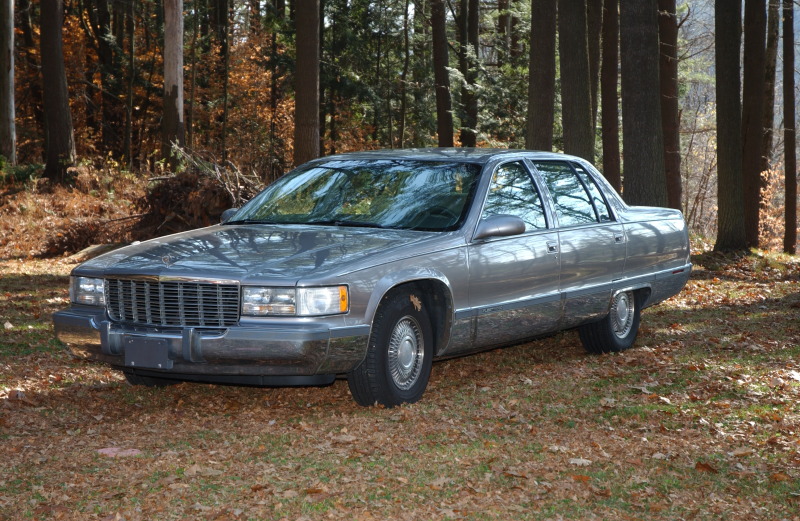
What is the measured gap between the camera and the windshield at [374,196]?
263 inches

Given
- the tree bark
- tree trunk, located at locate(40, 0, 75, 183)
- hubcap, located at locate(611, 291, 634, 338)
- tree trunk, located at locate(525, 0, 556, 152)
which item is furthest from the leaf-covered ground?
tree trunk, located at locate(40, 0, 75, 183)

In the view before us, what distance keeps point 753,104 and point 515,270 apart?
1579cm

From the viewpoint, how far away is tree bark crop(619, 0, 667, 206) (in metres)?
14.8

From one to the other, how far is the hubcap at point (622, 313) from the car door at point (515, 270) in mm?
1121

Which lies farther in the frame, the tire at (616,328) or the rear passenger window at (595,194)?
the tire at (616,328)

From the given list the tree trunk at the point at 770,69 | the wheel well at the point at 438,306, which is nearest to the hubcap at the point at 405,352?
the wheel well at the point at 438,306

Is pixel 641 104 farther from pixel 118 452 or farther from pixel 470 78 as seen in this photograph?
pixel 470 78

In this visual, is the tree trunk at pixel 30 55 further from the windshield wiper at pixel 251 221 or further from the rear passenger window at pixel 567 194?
the rear passenger window at pixel 567 194

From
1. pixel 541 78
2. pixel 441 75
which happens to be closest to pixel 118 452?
pixel 541 78

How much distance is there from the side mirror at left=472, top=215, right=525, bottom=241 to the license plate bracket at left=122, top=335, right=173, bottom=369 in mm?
2259

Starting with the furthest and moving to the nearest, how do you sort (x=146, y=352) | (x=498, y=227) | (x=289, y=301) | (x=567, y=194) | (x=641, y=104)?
(x=641, y=104) < (x=567, y=194) < (x=498, y=227) < (x=146, y=352) < (x=289, y=301)

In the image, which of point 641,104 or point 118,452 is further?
point 641,104

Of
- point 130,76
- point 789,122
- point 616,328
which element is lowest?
point 616,328

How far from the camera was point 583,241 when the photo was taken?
25.3ft
